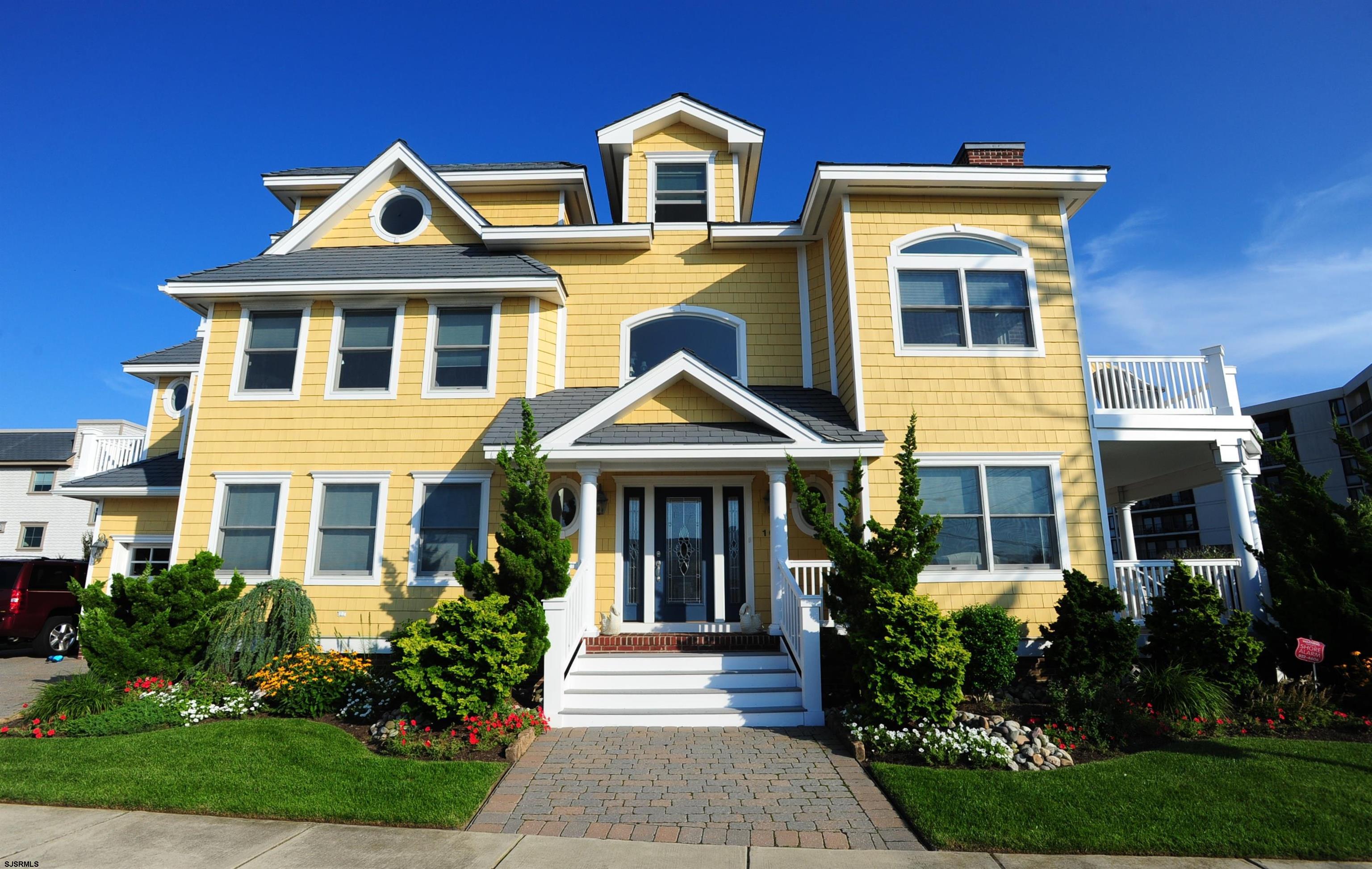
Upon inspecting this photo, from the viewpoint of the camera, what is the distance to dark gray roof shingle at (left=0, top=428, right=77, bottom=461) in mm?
33625

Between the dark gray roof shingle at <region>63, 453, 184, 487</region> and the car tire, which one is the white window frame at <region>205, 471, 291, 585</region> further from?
the car tire

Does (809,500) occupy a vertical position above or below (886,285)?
below

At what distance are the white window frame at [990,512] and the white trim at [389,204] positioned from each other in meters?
9.09

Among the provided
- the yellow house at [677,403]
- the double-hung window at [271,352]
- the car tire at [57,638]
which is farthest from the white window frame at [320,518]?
the car tire at [57,638]

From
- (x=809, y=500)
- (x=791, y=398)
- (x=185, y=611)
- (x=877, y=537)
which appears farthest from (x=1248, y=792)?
(x=185, y=611)

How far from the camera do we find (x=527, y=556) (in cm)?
902

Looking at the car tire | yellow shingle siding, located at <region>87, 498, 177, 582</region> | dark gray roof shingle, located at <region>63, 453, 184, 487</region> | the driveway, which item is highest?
dark gray roof shingle, located at <region>63, 453, 184, 487</region>

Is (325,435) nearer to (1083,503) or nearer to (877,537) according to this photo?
(877,537)

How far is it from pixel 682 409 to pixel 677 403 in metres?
0.14

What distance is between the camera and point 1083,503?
10.5m

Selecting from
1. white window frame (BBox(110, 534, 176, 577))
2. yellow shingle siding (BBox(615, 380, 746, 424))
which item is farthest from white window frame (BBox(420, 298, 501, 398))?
white window frame (BBox(110, 534, 176, 577))

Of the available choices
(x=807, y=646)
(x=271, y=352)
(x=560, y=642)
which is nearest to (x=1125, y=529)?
(x=807, y=646)

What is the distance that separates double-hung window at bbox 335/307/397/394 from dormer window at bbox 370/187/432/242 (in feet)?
6.26

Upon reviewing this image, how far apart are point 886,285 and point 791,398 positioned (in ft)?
7.54
